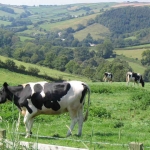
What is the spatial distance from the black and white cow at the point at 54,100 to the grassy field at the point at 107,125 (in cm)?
75

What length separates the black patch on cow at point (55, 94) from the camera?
13211 millimetres

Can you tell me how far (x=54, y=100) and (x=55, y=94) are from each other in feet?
0.71

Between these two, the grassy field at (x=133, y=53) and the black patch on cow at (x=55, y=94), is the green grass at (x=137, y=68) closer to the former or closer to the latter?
the grassy field at (x=133, y=53)

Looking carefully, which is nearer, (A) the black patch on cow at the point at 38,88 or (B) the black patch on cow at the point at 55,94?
(B) the black patch on cow at the point at 55,94

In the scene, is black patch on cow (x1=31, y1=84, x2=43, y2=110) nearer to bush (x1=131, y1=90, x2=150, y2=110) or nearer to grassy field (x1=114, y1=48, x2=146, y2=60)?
bush (x1=131, y1=90, x2=150, y2=110)

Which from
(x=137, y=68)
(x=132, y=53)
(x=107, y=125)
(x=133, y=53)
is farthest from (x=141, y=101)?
(x=132, y=53)

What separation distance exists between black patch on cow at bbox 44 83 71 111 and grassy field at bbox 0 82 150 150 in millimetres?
1044

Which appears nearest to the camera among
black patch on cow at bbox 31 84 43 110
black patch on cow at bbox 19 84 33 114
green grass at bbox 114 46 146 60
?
black patch on cow at bbox 31 84 43 110

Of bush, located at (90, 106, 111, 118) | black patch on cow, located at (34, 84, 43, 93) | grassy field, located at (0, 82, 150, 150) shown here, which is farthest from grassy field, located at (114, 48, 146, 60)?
black patch on cow, located at (34, 84, 43, 93)

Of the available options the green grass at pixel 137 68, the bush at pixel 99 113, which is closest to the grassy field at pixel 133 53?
the green grass at pixel 137 68

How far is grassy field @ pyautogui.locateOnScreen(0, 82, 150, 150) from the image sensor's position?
38.6ft

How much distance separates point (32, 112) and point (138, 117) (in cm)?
810

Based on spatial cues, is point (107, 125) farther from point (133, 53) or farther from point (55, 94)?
point (133, 53)

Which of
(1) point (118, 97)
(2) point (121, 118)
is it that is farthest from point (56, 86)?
(1) point (118, 97)
